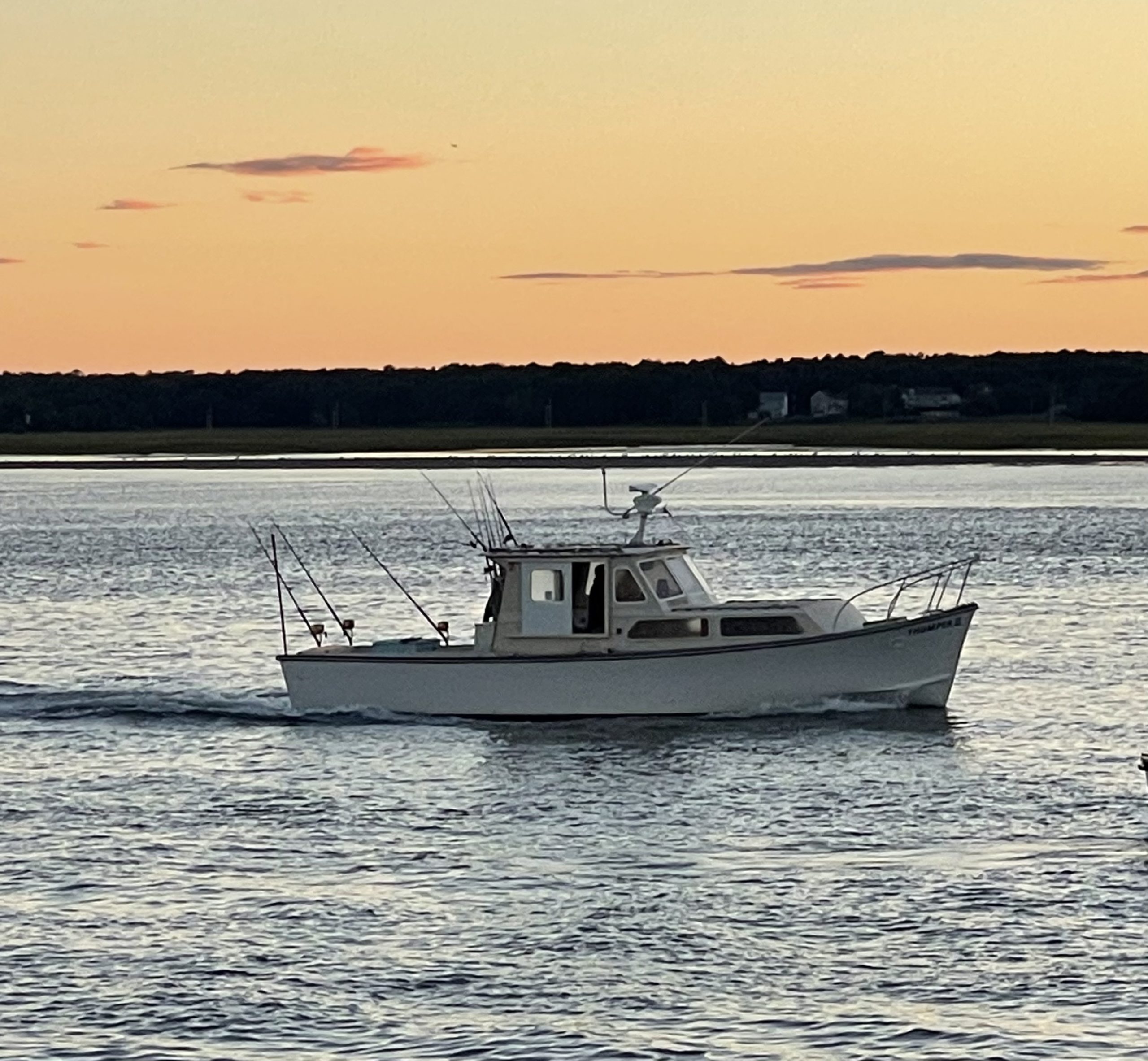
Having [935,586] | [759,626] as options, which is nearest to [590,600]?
[759,626]

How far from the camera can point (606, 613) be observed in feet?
100

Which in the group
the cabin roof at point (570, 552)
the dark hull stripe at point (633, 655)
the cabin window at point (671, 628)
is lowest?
the dark hull stripe at point (633, 655)

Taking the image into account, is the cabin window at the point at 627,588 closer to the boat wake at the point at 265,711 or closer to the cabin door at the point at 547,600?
the cabin door at the point at 547,600

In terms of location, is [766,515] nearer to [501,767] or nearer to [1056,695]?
[1056,695]

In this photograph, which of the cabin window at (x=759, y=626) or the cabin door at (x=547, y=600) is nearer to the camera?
the cabin window at (x=759, y=626)

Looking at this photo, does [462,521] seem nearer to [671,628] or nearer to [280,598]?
[280,598]

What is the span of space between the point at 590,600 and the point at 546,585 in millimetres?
619

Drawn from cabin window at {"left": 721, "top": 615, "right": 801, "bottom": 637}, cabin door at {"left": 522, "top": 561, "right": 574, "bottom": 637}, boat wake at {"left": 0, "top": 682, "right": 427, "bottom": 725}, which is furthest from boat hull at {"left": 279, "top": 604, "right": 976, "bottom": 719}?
boat wake at {"left": 0, "top": 682, "right": 427, "bottom": 725}

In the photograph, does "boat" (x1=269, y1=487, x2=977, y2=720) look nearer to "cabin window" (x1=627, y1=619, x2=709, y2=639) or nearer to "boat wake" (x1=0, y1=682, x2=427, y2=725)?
"cabin window" (x1=627, y1=619, x2=709, y2=639)

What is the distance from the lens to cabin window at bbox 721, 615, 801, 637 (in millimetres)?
30484

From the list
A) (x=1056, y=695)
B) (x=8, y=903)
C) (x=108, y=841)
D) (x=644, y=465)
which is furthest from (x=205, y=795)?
(x=644, y=465)

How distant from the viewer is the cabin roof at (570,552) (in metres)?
30.7

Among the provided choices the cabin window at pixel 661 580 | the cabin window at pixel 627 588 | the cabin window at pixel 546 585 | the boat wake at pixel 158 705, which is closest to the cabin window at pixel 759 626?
the cabin window at pixel 661 580

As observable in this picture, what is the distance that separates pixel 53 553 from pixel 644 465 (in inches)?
3658
